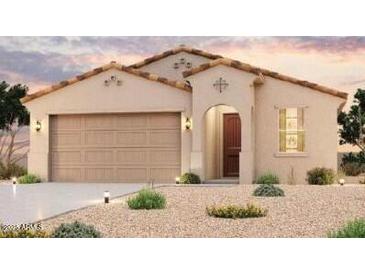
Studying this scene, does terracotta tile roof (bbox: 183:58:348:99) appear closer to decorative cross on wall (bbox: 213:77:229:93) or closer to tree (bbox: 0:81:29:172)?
decorative cross on wall (bbox: 213:77:229:93)

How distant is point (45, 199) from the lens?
13.7 metres

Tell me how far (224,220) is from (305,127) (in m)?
8.52

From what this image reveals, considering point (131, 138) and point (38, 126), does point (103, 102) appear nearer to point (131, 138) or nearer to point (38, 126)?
point (131, 138)

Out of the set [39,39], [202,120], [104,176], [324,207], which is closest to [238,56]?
[202,120]

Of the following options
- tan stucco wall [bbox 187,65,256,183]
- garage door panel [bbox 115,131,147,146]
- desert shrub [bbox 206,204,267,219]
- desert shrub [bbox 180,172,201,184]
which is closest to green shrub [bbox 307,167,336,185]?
tan stucco wall [bbox 187,65,256,183]

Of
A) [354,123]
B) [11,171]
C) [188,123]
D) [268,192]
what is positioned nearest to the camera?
[268,192]

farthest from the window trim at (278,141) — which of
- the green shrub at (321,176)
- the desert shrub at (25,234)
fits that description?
the desert shrub at (25,234)

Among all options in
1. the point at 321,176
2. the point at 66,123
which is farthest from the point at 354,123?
the point at 66,123

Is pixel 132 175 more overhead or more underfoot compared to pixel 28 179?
more overhead

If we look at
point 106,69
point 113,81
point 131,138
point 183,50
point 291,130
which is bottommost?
point 131,138

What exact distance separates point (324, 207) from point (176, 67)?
10.2 metres

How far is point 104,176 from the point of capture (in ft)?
63.8

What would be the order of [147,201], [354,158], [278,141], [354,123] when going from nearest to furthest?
[147,201]
[278,141]
[354,123]
[354,158]

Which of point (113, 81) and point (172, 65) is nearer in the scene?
point (113, 81)
